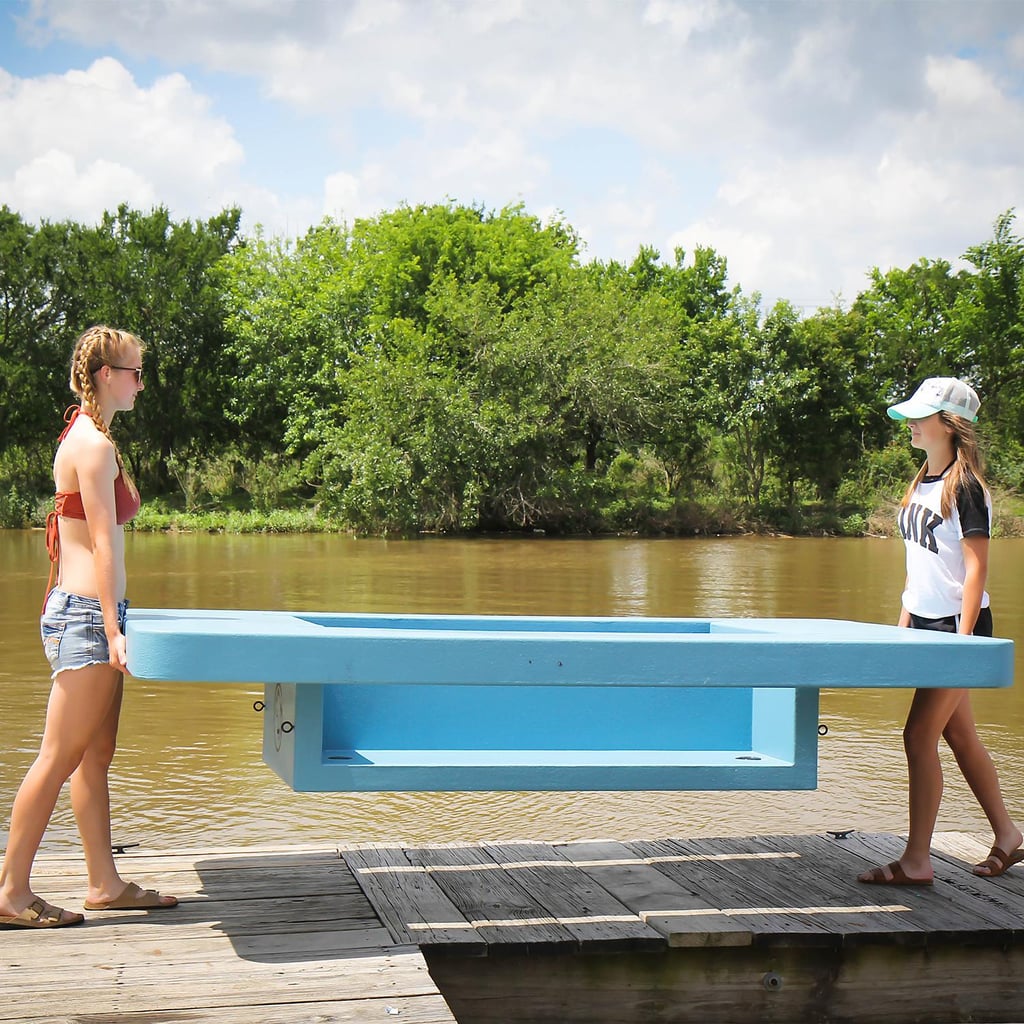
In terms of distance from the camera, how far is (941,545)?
13.4 ft

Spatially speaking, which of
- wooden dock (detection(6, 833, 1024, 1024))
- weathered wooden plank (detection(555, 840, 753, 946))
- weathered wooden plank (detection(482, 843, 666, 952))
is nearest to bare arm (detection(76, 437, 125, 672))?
wooden dock (detection(6, 833, 1024, 1024))

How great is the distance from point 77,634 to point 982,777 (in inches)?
117

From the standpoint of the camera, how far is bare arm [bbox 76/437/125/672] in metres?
3.36

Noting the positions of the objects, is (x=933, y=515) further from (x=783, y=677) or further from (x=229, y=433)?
(x=229, y=433)

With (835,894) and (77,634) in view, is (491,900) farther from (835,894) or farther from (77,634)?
(77,634)

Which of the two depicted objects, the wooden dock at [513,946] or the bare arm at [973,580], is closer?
the wooden dock at [513,946]

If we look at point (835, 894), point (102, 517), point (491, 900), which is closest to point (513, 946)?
point (491, 900)

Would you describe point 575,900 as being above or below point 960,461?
below

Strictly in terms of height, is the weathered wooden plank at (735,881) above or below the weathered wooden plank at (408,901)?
below

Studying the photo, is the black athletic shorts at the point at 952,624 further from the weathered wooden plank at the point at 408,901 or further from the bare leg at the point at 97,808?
the bare leg at the point at 97,808

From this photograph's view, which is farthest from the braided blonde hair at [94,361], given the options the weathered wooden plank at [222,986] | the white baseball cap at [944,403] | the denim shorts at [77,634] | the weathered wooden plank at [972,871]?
the weathered wooden plank at [972,871]

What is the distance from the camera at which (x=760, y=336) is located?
39.4 metres

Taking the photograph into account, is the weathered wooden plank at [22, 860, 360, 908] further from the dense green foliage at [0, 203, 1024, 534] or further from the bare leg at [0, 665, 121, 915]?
the dense green foliage at [0, 203, 1024, 534]

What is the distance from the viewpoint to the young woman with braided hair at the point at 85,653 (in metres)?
3.40
